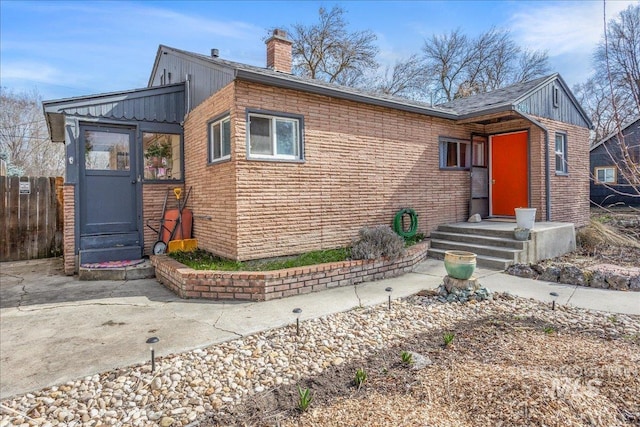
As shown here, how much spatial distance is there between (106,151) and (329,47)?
15.4 meters

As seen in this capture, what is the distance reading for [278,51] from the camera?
8430 mm

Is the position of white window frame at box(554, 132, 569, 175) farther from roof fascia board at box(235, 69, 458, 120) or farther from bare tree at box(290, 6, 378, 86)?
bare tree at box(290, 6, 378, 86)

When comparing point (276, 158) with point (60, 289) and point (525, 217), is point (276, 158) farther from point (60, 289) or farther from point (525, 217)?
point (525, 217)

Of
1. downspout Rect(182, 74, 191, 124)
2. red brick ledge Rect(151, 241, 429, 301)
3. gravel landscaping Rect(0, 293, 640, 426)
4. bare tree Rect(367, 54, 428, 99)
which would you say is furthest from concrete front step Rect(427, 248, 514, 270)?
bare tree Rect(367, 54, 428, 99)

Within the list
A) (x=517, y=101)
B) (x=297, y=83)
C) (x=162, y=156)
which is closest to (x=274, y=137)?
(x=297, y=83)

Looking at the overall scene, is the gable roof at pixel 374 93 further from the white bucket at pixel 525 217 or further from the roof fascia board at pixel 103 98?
the white bucket at pixel 525 217

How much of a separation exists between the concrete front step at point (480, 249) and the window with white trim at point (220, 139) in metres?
4.97

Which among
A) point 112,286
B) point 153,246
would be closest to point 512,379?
point 112,286

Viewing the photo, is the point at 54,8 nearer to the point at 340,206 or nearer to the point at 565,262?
the point at 340,206

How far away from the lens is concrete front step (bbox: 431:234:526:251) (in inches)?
273

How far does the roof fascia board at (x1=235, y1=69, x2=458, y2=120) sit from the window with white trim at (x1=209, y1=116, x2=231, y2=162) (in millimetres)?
872

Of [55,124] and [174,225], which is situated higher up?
[55,124]

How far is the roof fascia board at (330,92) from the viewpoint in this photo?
5.51 metres

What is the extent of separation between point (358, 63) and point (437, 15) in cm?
1190
